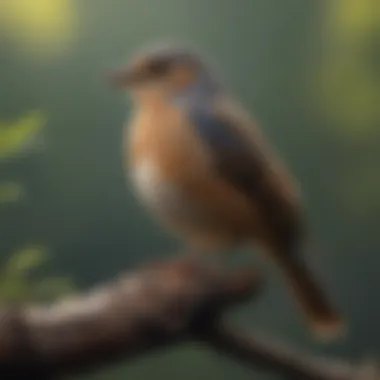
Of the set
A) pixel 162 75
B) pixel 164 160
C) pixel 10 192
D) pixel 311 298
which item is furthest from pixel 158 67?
pixel 311 298

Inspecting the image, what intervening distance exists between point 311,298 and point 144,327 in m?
0.25

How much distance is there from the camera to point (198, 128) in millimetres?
1161

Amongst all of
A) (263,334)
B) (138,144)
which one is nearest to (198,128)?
(138,144)

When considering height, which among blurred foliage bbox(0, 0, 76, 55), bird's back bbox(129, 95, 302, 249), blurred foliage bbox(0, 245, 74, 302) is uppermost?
blurred foliage bbox(0, 0, 76, 55)

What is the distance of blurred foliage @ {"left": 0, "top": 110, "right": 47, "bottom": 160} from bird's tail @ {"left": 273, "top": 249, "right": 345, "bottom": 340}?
40 cm

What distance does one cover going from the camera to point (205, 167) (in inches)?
45.5

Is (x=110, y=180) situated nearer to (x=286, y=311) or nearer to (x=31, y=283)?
(x=31, y=283)

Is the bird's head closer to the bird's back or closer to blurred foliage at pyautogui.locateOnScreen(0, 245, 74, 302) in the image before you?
the bird's back

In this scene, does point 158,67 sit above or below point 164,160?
above

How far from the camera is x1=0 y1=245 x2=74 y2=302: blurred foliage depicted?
1140 millimetres

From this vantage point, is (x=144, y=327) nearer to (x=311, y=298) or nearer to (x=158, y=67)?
(x=311, y=298)

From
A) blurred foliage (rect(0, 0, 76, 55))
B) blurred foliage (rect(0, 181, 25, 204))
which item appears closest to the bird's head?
blurred foliage (rect(0, 0, 76, 55))

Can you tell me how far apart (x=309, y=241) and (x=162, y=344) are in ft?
0.88

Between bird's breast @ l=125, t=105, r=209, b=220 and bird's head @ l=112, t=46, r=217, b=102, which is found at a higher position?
bird's head @ l=112, t=46, r=217, b=102
